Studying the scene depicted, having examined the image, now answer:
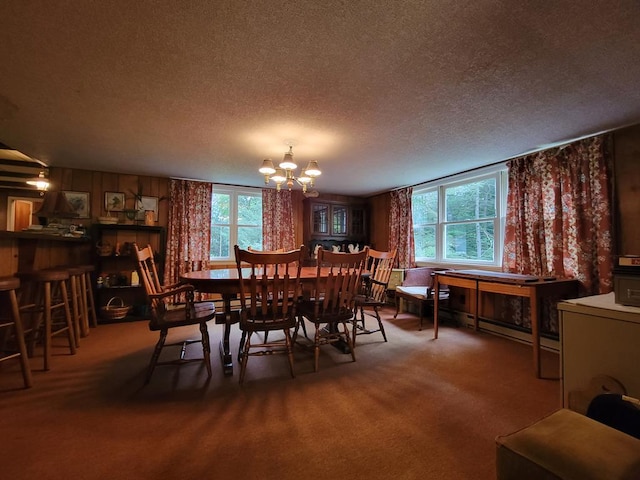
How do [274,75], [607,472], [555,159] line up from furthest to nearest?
[555,159]
[274,75]
[607,472]

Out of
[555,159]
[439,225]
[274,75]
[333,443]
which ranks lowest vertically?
[333,443]

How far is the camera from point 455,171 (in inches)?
154

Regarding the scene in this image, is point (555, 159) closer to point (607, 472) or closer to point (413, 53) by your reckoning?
point (413, 53)

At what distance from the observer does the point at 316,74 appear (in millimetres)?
1715

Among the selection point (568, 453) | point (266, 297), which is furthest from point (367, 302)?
point (568, 453)

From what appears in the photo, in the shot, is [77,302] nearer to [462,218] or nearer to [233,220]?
[233,220]

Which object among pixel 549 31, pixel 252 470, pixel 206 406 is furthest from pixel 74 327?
pixel 549 31

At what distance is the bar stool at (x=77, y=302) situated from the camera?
2812 millimetres

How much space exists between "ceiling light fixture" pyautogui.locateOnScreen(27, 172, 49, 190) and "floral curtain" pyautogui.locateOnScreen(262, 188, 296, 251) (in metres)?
2.90

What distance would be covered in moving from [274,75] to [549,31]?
1.44 metres

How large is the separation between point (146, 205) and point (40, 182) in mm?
1197

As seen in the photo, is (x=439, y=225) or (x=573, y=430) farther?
(x=439, y=225)

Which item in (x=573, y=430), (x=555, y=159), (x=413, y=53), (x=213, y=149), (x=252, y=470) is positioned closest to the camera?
(x=573, y=430)

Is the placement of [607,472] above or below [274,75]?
below
